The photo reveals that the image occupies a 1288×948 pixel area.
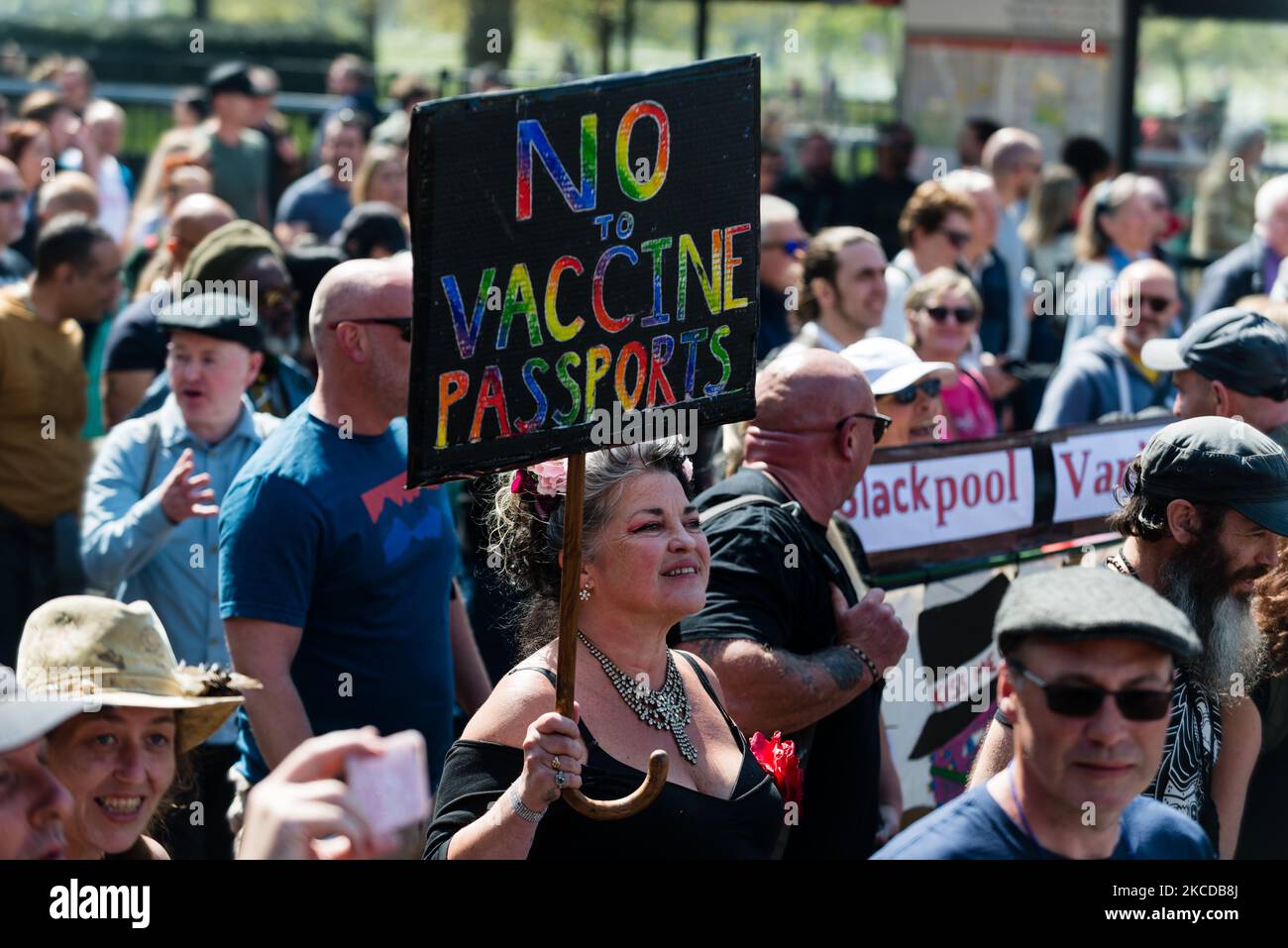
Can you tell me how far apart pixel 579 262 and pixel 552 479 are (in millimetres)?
633

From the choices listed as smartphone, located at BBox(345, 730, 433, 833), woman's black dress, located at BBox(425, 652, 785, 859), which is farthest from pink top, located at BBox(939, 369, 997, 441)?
smartphone, located at BBox(345, 730, 433, 833)

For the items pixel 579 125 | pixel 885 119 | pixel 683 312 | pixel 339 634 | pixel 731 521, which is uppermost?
pixel 885 119

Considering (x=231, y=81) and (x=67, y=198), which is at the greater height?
(x=231, y=81)

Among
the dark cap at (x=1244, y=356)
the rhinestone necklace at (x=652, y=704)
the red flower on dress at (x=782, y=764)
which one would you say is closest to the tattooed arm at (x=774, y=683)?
the red flower on dress at (x=782, y=764)

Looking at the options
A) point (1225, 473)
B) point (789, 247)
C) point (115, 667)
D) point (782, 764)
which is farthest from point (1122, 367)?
point (115, 667)

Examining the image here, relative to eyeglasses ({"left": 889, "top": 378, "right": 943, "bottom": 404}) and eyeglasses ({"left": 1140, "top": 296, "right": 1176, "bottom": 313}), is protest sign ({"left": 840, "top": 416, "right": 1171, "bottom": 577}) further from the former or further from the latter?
eyeglasses ({"left": 1140, "top": 296, "right": 1176, "bottom": 313})

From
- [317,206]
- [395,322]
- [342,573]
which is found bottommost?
[342,573]

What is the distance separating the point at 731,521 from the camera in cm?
416

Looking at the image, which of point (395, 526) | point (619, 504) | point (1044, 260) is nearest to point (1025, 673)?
point (619, 504)

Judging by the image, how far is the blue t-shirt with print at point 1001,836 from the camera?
278 centimetres

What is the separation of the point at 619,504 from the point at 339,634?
3.42 ft

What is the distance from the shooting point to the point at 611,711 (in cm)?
336

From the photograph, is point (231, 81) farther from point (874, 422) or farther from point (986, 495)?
point (874, 422)
